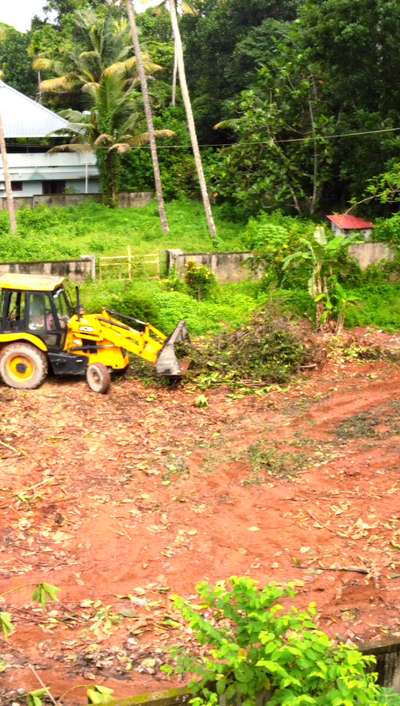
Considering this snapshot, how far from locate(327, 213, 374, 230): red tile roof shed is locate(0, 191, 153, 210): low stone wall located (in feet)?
36.2

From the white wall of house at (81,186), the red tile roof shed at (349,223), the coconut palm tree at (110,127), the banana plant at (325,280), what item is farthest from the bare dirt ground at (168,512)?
the white wall of house at (81,186)

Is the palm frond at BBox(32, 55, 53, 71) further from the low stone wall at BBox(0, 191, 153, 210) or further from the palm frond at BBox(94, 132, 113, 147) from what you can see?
the low stone wall at BBox(0, 191, 153, 210)

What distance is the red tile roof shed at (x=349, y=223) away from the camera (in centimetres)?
2278

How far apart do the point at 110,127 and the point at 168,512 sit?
23.5m

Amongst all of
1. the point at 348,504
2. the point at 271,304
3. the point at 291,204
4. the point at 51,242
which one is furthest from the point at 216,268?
the point at 348,504

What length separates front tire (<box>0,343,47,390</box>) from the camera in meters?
13.2

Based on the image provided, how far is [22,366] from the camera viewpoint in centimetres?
1338

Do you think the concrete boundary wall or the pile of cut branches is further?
the concrete boundary wall

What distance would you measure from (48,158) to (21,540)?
26.9 m

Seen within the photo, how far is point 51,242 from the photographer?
78.7 feet

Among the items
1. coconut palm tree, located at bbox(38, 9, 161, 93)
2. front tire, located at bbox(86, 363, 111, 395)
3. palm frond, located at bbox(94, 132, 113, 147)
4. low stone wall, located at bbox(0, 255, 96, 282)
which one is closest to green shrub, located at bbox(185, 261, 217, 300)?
low stone wall, located at bbox(0, 255, 96, 282)

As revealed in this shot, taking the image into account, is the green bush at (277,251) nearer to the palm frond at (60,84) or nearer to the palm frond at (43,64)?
the palm frond at (60,84)

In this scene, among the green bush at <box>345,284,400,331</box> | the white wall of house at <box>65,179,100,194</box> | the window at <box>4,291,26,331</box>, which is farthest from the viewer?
the white wall of house at <box>65,179,100,194</box>

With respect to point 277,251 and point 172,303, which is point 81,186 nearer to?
point 277,251
